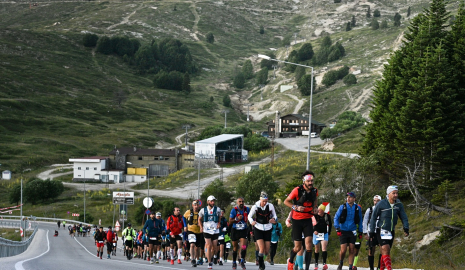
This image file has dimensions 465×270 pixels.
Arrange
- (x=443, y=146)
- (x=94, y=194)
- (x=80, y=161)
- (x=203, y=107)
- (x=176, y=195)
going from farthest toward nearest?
(x=203, y=107) → (x=80, y=161) → (x=94, y=194) → (x=176, y=195) → (x=443, y=146)

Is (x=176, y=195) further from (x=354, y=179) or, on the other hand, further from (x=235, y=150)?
(x=354, y=179)

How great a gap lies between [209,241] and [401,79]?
27.7 meters

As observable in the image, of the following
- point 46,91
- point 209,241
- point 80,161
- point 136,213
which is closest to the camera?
point 209,241

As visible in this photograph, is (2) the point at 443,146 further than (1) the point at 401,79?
No

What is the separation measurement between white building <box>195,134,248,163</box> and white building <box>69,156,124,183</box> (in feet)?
A: 55.7

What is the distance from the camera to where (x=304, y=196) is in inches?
531

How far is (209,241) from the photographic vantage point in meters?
17.5

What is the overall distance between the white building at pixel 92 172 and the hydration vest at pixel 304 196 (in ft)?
322

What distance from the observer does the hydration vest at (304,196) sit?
13500 millimetres

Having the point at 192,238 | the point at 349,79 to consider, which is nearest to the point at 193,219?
the point at 192,238

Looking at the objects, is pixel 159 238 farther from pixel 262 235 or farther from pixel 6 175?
pixel 6 175

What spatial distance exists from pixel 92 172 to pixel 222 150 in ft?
87.7

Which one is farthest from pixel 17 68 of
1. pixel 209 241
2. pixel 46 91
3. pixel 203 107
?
pixel 209 241

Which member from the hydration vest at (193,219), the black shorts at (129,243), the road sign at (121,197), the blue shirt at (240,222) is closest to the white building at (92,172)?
the road sign at (121,197)
